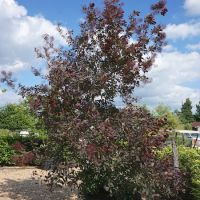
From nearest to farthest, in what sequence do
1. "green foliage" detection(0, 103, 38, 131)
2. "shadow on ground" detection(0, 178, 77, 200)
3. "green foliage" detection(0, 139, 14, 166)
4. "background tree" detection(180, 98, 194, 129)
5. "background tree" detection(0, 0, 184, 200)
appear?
"background tree" detection(0, 0, 184, 200) → "shadow on ground" detection(0, 178, 77, 200) → "green foliage" detection(0, 139, 14, 166) → "green foliage" detection(0, 103, 38, 131) → "background tree" detection(180, 98, 194, 129)

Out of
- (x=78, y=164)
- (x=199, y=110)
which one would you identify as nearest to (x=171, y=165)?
(x=78, y=164)

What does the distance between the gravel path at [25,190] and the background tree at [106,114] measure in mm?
1721

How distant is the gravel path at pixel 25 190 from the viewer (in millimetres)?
11883

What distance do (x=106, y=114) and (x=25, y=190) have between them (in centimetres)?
495

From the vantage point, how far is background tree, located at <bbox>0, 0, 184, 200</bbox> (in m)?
8.32

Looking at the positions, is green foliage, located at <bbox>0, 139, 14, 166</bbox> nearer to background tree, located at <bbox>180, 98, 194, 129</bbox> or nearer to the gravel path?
the gravel path

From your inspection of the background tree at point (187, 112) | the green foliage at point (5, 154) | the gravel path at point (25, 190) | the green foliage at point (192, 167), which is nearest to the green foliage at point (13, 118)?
the green foliage at point (5, 154)

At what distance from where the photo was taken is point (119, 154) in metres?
8.41

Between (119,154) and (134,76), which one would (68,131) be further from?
(134,76)

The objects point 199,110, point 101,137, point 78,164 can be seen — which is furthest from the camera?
point 199,110

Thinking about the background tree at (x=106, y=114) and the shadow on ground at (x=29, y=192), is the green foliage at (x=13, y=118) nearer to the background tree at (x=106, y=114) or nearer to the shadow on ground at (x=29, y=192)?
the shadow on ground at (x=29, y=192)

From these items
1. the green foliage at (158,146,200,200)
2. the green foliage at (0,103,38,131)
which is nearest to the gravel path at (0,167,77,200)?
the green foliage at (158,146,200,200)

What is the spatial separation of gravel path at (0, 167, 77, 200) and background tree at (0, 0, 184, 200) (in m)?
1.72

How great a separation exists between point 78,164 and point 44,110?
1200 millimetres
